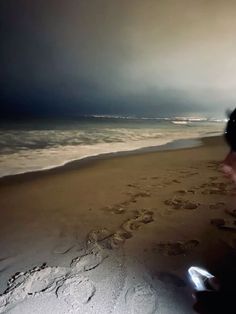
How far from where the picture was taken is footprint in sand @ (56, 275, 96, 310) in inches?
47.5

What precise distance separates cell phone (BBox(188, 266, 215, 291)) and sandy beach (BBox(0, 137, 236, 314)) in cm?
4

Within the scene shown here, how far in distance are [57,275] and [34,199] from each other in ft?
3.82

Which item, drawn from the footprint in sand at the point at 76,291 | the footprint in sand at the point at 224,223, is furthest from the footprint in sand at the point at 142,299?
the footprint in sand at the point at 224,223

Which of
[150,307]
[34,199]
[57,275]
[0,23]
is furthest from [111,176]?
[0,23]

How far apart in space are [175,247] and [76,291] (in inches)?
25.3

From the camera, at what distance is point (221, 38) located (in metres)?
5.20

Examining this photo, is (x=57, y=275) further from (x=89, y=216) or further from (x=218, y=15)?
(x=218, y=15)

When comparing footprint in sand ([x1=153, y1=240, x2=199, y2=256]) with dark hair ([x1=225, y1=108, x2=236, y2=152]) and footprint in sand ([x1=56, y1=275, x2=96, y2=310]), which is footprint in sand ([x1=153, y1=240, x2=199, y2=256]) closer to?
footprint in sand ([x1=56, y1=275, x2=96, y2=310])

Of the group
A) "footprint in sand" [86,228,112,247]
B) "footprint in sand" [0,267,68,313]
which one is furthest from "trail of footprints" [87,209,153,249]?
"footprint in sand" [0,267,68,313]

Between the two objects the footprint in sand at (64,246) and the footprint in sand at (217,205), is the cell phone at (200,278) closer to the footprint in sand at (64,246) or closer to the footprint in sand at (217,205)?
the footprint in sand at (64,246)

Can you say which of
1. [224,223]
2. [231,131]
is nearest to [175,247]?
[224,223]

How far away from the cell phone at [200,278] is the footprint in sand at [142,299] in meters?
0.20

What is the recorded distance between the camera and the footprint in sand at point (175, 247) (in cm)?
158

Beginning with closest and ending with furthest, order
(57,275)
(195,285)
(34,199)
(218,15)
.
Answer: (195,285) → (57,275) → (34,199) → (218,15)
